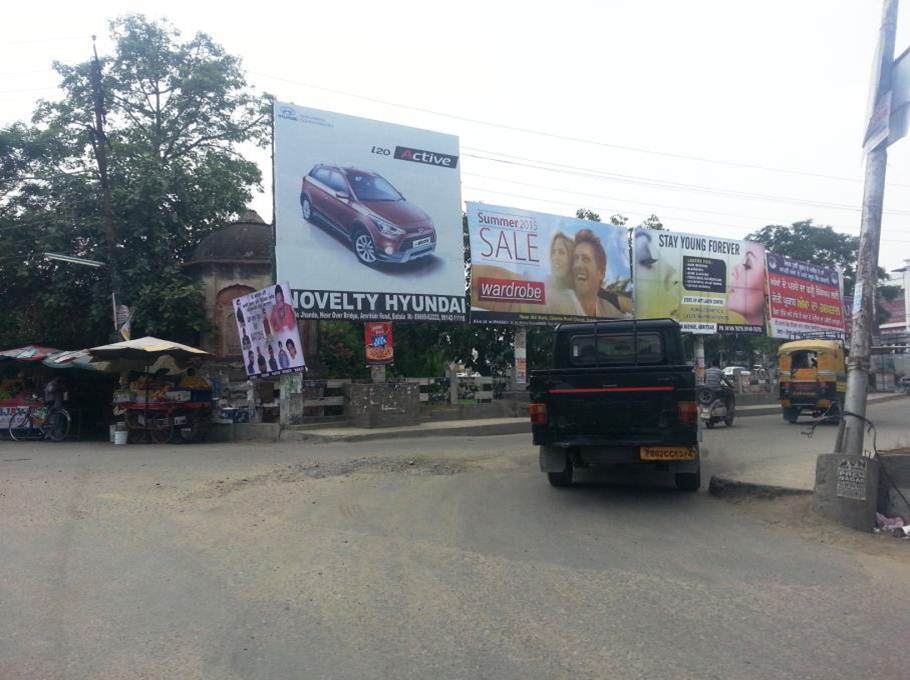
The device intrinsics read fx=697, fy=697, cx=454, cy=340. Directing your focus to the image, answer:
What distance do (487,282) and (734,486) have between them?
13270 mm

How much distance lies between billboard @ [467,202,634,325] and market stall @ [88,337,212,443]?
27.1 ft

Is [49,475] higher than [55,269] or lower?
lower

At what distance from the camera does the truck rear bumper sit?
27.0 ft

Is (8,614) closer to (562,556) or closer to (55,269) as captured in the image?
(562,556)

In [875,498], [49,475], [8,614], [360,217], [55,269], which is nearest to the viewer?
[8,614]

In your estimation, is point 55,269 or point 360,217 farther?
point 55,269

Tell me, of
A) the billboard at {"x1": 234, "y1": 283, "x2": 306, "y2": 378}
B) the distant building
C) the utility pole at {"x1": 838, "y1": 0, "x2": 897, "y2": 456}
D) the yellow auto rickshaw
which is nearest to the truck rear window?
the utility pole at {"x1": 838, "y1": 0, "x2": 897, "y2": 456}

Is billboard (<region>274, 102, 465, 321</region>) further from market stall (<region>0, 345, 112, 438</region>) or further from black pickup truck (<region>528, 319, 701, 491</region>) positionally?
black pickup truck (<region>528, 319, 701, 491</region>)

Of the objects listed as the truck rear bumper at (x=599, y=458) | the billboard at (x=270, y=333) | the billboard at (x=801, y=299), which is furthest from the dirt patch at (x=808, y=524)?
the billboard at (x=801, y=299)

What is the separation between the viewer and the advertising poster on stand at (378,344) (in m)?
18.5

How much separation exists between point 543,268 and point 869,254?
49.3 ft

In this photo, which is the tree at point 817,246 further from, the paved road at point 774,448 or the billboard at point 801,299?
the paved road at point 774,448

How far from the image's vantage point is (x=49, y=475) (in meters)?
10.8

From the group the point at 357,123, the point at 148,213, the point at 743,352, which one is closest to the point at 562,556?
the point at 357,123
